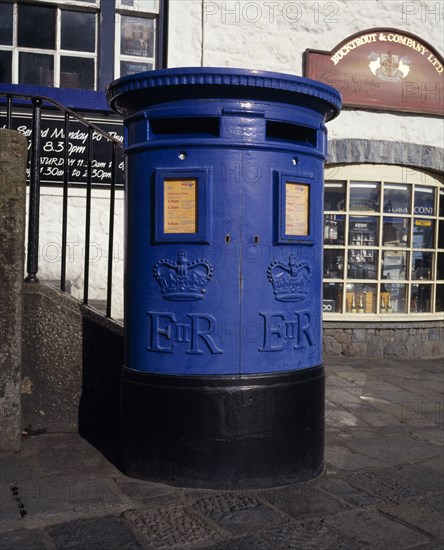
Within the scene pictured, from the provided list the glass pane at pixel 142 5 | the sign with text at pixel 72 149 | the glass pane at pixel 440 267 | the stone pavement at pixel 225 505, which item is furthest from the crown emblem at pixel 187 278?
the glass pane at pixel 440 267

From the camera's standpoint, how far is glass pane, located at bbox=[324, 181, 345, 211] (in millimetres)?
8719

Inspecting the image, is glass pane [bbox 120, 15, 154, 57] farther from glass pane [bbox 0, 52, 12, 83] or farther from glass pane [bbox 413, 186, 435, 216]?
glass pane [bbox 413, 186, 435, 216]

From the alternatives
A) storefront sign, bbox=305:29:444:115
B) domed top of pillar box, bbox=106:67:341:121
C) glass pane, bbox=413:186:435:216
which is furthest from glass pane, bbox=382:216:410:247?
domed top of pillar box, bbox=106:67:341:121

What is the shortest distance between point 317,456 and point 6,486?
69.1 inches

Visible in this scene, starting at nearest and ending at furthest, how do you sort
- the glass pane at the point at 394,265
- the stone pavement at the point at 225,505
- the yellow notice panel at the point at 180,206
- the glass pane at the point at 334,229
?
the stone pavement at the point at 225,505, the yellow notice panel at the point at 180,206, the glass pane at the point at 334,229, the glass pane at the point at 394,265

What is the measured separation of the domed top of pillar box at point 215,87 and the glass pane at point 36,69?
14.7ft

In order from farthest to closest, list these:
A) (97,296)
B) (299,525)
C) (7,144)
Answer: (97,296) → (7,144) → (299,525)

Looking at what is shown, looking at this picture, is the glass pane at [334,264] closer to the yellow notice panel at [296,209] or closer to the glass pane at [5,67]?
the glass pane at [5,67]

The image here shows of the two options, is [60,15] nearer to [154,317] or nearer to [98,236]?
[98,236]

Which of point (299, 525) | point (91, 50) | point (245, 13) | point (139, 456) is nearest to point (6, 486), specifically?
point (139, 456)

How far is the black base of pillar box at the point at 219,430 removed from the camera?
3.63m

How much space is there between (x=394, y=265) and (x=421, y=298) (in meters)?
0.66

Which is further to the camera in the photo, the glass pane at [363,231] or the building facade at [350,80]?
the glass pane at [363,231]

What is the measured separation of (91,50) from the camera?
8000mm
